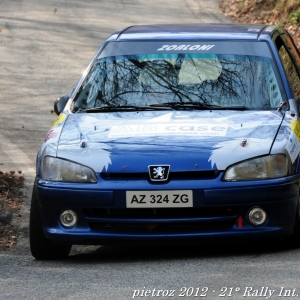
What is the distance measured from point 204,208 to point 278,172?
582 mm

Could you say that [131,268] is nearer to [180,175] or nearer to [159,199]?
[159,199]

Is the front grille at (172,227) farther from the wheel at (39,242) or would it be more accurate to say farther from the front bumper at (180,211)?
the wheel at (39,242)

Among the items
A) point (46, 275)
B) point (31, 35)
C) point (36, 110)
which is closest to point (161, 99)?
point (46, 275)

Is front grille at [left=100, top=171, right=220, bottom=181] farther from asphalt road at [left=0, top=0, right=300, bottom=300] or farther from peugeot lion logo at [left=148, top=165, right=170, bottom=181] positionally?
asphalt road at [left=0, top=0, right=300, bottom=300]

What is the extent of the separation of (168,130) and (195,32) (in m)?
1.58

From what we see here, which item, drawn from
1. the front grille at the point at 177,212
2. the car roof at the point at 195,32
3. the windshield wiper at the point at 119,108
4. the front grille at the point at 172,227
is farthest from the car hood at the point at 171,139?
the car roof at the point at 195,32

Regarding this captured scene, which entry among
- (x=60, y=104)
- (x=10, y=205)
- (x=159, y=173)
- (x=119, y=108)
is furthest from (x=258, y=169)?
(x=10, y=205)

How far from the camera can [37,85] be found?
17047 mm

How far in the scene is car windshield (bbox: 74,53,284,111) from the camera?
312 inches

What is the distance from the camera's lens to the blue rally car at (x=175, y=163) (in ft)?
22.5

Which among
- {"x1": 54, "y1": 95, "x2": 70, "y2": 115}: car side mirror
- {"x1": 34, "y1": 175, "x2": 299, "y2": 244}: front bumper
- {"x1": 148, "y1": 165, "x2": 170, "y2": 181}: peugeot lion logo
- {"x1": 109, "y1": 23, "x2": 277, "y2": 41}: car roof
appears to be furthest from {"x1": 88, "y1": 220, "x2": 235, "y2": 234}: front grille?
{"x1": 109, "y1": 23, "x2": 277, "y2": 41}: car roof

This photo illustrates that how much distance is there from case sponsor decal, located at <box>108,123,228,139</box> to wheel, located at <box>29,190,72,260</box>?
2.53 ft

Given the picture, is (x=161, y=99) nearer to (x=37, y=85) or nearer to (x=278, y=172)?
(x=278, y=172)

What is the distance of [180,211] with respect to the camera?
272 inches
